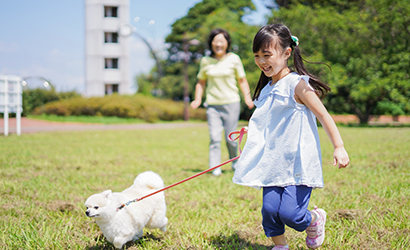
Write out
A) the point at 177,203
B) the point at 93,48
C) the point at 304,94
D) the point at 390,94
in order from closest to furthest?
1. the point at 304,94
2. the point at 177,203
3. the point at 390,94
4. the point at 93,48

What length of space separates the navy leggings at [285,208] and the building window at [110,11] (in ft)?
105

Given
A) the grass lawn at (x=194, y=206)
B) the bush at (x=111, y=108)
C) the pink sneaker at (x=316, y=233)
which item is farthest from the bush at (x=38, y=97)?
the pink sneaker at (x=316, y=233)

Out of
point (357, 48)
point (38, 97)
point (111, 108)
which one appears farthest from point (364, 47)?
point (38, 97)

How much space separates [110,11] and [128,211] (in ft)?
105

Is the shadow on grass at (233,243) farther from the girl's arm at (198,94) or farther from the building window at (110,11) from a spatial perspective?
the building window at (110,11)

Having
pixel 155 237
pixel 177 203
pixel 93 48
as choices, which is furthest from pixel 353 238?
pixel 93 48

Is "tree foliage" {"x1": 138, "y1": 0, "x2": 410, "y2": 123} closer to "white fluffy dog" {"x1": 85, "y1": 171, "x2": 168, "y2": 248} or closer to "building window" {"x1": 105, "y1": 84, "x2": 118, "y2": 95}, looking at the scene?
"white fluffy dog" {"x1": 85, "y1": 171, "x2": 168, "y2": 248}

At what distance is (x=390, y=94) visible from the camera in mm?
15023

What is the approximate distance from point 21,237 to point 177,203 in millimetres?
1402

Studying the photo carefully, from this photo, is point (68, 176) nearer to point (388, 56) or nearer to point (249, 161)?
point (249, 161)

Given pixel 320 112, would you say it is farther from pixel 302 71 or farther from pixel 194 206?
pixel 194 206

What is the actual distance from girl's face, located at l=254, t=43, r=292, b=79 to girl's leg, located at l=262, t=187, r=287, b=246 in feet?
2.33

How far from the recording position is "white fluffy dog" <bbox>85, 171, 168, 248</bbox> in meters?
2.00

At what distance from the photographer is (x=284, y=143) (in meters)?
1.96
